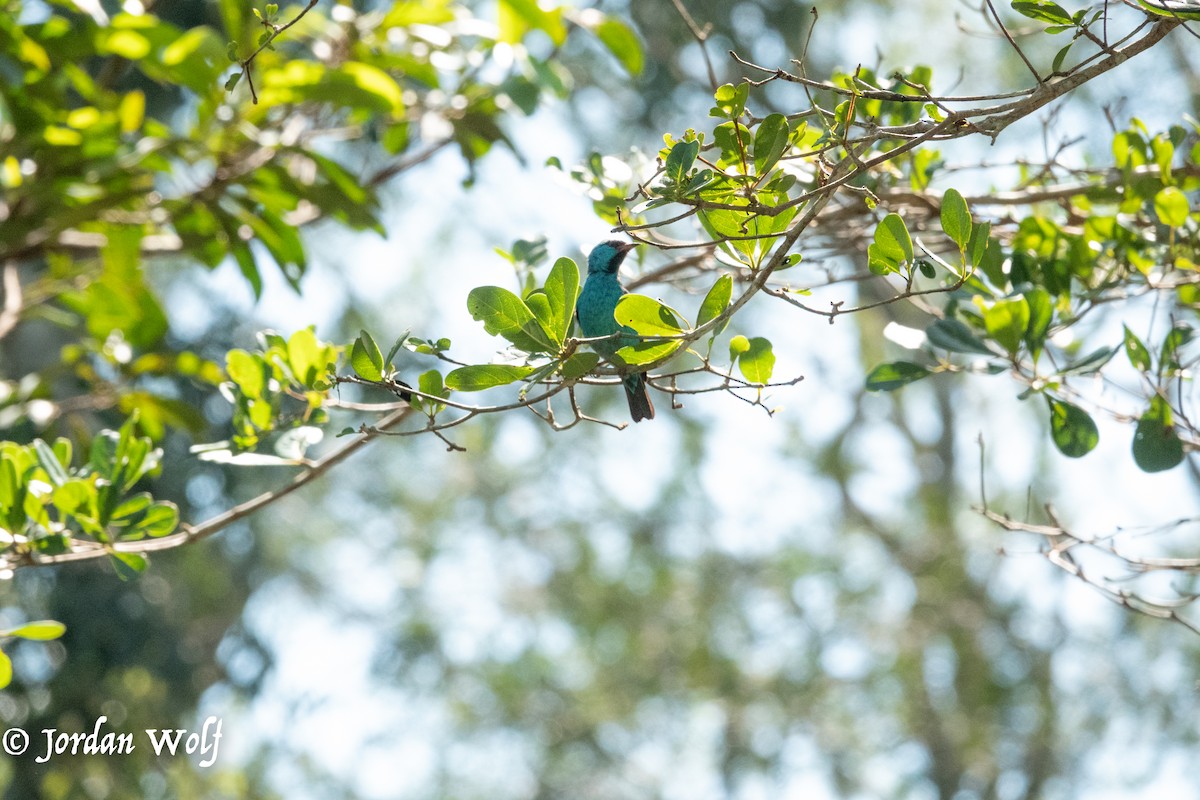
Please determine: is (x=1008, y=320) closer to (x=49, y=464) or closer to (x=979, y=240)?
(x=979, y=240)

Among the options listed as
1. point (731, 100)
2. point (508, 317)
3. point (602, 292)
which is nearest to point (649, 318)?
point (508, 317)

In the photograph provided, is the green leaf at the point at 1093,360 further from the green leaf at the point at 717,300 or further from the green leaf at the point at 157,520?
the green leaf at the point at 157,520

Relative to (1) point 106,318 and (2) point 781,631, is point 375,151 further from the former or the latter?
(2) point 781,631

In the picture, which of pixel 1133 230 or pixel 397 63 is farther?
pixel 397 63

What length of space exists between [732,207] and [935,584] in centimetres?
751

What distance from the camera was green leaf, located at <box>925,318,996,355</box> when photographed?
5.34ft

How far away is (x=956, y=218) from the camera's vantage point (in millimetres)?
1338

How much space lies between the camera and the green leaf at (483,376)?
4.42 feet

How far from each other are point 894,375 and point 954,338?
141 mm

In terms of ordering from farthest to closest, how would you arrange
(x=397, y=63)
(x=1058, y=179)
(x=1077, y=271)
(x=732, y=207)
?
(x=397, y=63)
(x=1058, y=179)
(x=1077, y=271)
(x=732, y=207)

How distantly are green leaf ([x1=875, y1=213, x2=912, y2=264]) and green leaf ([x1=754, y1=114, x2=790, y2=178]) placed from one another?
0.51 ft

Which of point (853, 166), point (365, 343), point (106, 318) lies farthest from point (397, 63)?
point (853, 166)

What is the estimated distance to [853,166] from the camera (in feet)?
4.29

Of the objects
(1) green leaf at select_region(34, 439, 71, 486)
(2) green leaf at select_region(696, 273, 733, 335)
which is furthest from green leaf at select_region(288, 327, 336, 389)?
(2) green leaf at select_region(696, 273, 733, 335)
